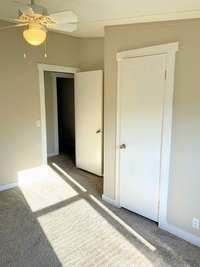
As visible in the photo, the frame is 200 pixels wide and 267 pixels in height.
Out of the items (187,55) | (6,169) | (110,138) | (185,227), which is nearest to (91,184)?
(110,138)

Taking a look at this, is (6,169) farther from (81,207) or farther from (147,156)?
(147,156)

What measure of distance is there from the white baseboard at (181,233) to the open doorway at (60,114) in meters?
3.16

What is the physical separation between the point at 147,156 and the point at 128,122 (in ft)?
1.66

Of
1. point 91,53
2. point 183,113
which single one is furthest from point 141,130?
point 91,53

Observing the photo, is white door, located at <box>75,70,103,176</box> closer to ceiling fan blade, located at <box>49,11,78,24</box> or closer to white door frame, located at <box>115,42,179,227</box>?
white door frame, located at <box>115,42,179,227</box>

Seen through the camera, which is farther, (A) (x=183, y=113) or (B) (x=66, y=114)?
(B) (x=66, y=114)

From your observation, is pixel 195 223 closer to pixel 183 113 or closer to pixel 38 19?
pixel 183 113

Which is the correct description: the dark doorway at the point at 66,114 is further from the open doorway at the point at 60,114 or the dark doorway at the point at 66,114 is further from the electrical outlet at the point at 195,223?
the electrical outlet at the point at 195,223

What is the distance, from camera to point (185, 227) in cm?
245

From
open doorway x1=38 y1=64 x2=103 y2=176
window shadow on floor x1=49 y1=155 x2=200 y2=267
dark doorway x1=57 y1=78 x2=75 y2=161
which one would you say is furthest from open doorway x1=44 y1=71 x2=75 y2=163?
window shadow on floor x1=49 y1=155 x2=200 y2=267

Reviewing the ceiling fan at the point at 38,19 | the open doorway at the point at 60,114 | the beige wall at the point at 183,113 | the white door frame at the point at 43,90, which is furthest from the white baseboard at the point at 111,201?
the ceiling fan at the point at 38,19

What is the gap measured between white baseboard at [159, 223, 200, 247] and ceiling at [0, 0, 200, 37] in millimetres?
2299

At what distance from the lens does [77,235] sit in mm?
2512

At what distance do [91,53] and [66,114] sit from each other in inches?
108
